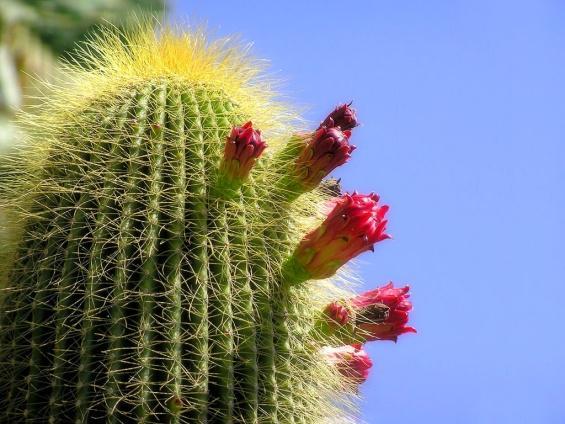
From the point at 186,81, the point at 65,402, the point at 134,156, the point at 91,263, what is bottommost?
the point at 65,402

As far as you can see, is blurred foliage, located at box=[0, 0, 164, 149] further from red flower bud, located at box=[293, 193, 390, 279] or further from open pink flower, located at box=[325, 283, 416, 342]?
red flower bud, located at box=[293, 193, 390, 279]

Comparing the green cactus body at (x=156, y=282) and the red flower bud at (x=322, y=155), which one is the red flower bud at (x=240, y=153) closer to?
the green cactus body at (x=156, y=282)

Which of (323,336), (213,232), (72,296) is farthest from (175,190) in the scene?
(323,336)

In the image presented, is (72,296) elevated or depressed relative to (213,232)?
depressed

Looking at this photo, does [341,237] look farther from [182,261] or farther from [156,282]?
[156,282]

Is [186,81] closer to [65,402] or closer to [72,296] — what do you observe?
[72,296]

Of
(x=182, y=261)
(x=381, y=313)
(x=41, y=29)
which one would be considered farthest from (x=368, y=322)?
(x=41, y=29)
